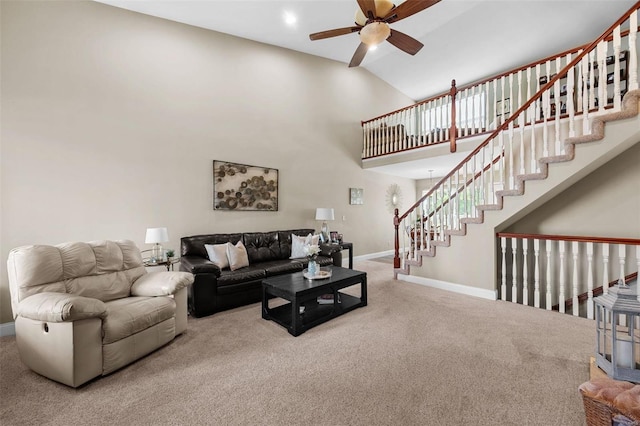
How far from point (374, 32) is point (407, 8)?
379 millimetres

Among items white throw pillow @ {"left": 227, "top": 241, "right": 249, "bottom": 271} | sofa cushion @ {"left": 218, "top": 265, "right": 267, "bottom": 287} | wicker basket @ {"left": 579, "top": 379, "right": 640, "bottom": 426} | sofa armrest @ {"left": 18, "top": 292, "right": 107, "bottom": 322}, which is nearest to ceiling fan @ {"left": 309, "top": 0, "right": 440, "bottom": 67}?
white throw pillow @ {"left": 227, "top": 241, "right": 249, "bottom": 271}

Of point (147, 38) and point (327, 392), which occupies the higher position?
point (147, 38)

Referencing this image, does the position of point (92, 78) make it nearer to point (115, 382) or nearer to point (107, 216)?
point (107, 216)

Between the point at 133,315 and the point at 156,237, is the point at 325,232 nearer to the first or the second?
the point at 156,237

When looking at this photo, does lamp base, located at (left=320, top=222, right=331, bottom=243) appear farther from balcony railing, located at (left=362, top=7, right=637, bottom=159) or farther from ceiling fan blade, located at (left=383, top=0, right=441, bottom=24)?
ceiling fan blade, located at (left=383, top=0, right=441, bottom=24)

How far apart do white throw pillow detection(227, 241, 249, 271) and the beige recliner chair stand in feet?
3.42

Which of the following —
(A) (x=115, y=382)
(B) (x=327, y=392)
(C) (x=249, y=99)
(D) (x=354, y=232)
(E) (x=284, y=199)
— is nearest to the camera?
(B) (x=327, y=392)

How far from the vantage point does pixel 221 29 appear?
4.58m

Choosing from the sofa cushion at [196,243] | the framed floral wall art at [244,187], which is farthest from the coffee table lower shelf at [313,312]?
the framed floral wall art at [244,187]

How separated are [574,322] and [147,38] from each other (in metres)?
6.48

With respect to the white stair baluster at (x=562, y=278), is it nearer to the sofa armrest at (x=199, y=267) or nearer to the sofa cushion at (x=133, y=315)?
the sofa armrest at (x=199, y=267)

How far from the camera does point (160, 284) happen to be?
2676 mm

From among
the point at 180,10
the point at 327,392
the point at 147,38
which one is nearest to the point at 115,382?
the point at 327,392

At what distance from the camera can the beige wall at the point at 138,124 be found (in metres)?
3.07
